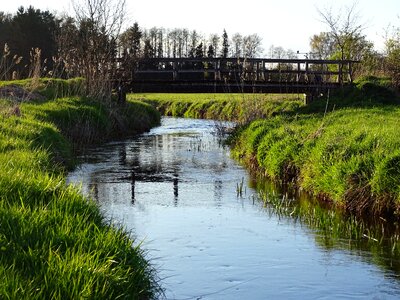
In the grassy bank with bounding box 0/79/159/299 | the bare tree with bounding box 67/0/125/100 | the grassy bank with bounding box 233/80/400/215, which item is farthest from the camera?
the bare tree with bounding box 67/0/125/100

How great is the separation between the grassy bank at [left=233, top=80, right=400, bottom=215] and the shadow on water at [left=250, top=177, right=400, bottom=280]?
0.36 meters


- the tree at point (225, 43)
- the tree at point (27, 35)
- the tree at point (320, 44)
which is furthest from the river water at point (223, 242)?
the tree at point (225, 43)

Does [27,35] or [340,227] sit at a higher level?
[27,35]

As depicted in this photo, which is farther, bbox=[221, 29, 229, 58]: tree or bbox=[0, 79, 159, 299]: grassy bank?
bbox=[221, 29, 229, 58]: tree

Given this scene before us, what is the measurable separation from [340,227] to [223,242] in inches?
84.3

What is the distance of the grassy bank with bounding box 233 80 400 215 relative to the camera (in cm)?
1043

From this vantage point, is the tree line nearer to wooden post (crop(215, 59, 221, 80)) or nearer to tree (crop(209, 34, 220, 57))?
wooden post (crop(215, 59, 221, 80))

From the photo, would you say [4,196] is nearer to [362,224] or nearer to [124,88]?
[362,224]

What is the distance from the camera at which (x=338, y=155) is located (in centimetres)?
1188

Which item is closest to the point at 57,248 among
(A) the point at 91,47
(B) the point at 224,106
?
(A) the point at 91,47

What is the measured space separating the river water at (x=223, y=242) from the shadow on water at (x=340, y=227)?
2.2 inches

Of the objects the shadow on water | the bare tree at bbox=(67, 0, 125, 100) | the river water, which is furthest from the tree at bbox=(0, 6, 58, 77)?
the shadow on water

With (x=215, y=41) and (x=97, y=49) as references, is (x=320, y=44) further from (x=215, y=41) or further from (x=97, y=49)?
(x=97, y=49)

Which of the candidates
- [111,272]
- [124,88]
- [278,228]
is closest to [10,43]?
[124,88]
